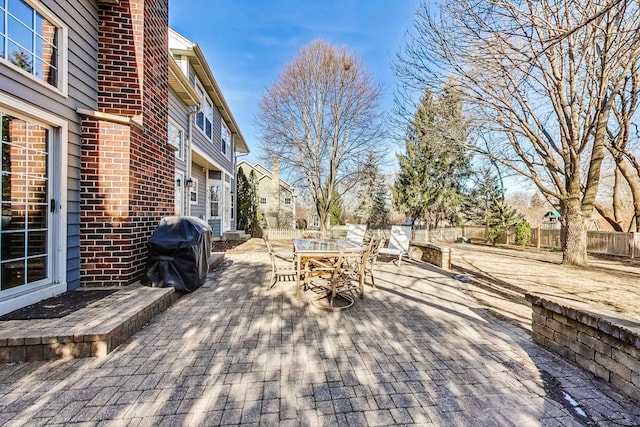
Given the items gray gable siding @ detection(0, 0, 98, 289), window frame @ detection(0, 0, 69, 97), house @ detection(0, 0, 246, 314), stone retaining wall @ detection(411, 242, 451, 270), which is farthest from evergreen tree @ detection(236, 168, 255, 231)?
window frame @ detection(0, 0, 69, 97)

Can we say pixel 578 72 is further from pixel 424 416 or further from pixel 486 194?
pixel 486 194

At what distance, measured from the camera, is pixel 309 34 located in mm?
13039

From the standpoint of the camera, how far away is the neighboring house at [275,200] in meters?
21.8

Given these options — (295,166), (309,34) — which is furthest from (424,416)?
(309,34)

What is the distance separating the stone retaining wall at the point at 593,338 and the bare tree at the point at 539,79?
4874mm

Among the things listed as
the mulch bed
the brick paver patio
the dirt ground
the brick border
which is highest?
the mulch bed

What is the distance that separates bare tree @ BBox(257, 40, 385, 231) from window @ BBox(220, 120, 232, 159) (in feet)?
5.42

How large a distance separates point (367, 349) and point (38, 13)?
4991 millimetres

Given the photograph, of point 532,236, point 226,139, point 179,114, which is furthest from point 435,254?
point 226,139

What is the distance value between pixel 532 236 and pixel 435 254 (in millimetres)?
10064

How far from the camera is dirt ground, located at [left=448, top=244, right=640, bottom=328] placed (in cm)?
414

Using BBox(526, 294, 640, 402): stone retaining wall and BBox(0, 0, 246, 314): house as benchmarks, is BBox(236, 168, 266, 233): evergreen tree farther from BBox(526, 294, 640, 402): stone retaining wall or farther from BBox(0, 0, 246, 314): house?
BBox(526, 294, 640, 402): stone retaining wall

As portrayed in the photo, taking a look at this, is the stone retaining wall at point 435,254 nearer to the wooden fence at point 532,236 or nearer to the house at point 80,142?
the wooden fence at point 532,236

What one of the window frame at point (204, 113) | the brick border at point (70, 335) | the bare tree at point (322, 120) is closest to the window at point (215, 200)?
the window frame at point (204, 113)
